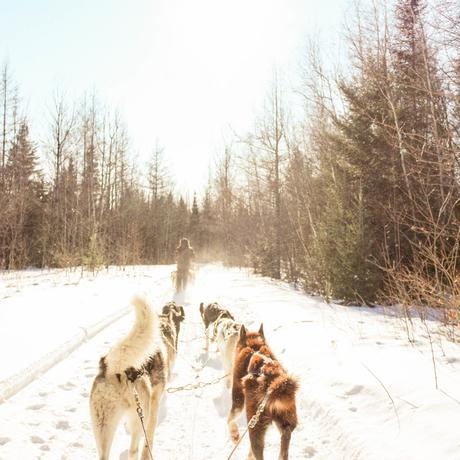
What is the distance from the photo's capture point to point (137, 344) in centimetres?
249

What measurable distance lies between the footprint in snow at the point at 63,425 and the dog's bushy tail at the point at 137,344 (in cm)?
131

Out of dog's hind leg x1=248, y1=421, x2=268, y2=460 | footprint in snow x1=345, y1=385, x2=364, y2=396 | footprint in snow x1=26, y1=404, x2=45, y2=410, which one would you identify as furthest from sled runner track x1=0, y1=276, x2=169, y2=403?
footprint in snow x1=345, y1=385, x2=364, y2=396

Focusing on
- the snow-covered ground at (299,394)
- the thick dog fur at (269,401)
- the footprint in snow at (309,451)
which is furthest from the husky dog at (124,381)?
the footprint in snow at (309,451)

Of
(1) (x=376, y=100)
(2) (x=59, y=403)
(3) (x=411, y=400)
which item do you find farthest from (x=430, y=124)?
(2) (x=59, y=403)

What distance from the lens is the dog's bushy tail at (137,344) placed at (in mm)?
2477

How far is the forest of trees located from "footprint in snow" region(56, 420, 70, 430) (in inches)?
195

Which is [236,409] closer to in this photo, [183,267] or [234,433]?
[234,433]

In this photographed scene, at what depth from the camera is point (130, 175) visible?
112 ft

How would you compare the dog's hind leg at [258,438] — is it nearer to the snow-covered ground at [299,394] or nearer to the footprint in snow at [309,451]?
the snow-covered ground at [299,394]

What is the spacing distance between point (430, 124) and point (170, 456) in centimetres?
1137

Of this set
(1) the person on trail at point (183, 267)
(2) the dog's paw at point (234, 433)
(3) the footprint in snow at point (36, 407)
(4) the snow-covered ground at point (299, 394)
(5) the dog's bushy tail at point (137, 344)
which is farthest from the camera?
(1) the person on trail at point (183, 267)

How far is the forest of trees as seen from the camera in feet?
25.3

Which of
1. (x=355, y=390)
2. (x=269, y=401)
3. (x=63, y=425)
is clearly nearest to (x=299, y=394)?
(x=355, y=390)

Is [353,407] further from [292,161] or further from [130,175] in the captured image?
[130,175]
